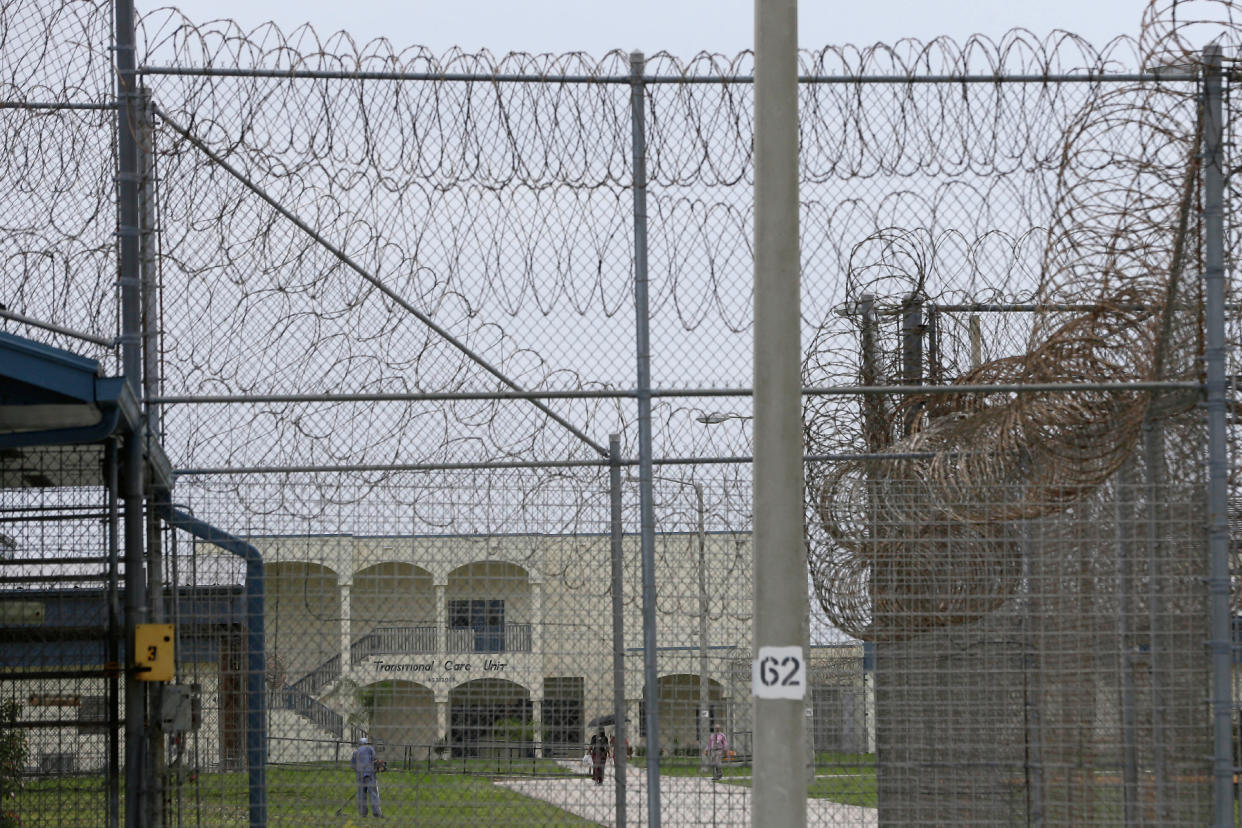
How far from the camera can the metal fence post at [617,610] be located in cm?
688

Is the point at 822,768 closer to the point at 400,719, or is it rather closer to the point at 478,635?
the point at 478,635

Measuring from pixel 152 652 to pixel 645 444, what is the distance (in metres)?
2.88

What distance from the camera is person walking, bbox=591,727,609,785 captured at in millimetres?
6930

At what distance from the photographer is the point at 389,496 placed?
690 cm

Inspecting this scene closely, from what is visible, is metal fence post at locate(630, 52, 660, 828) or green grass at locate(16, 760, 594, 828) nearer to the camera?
metal fence post at locate(630, 52, 660, 828)

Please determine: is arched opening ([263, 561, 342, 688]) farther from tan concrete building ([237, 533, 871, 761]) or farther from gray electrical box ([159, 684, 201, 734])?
gray electrical box ([159, 684, 201, 734])

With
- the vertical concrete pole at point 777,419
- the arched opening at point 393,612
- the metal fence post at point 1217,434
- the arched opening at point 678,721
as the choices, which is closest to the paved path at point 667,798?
the arched opening at point 678,721

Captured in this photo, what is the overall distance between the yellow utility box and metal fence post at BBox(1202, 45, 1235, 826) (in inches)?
225

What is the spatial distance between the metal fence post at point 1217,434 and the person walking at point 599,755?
3.37m

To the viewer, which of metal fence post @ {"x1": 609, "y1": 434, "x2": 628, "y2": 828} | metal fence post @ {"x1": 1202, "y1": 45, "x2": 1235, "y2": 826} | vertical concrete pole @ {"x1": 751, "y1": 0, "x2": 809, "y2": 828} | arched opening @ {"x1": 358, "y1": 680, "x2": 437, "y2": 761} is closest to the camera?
vertical concrete pole @ {"x1": 751, "y1": 0, "x2": 809, "y2": 828}

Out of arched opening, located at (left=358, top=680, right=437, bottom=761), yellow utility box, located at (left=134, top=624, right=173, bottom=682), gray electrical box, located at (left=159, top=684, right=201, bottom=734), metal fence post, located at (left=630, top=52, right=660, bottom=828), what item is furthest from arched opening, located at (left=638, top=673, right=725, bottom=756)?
yellow utility box, located at (left=134, top=624, right=173, bottom=682)

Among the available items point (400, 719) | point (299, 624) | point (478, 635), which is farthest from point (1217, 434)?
point (299, 624)

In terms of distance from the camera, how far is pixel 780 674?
5.32 metres

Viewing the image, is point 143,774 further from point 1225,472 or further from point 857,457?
point 1225,472
